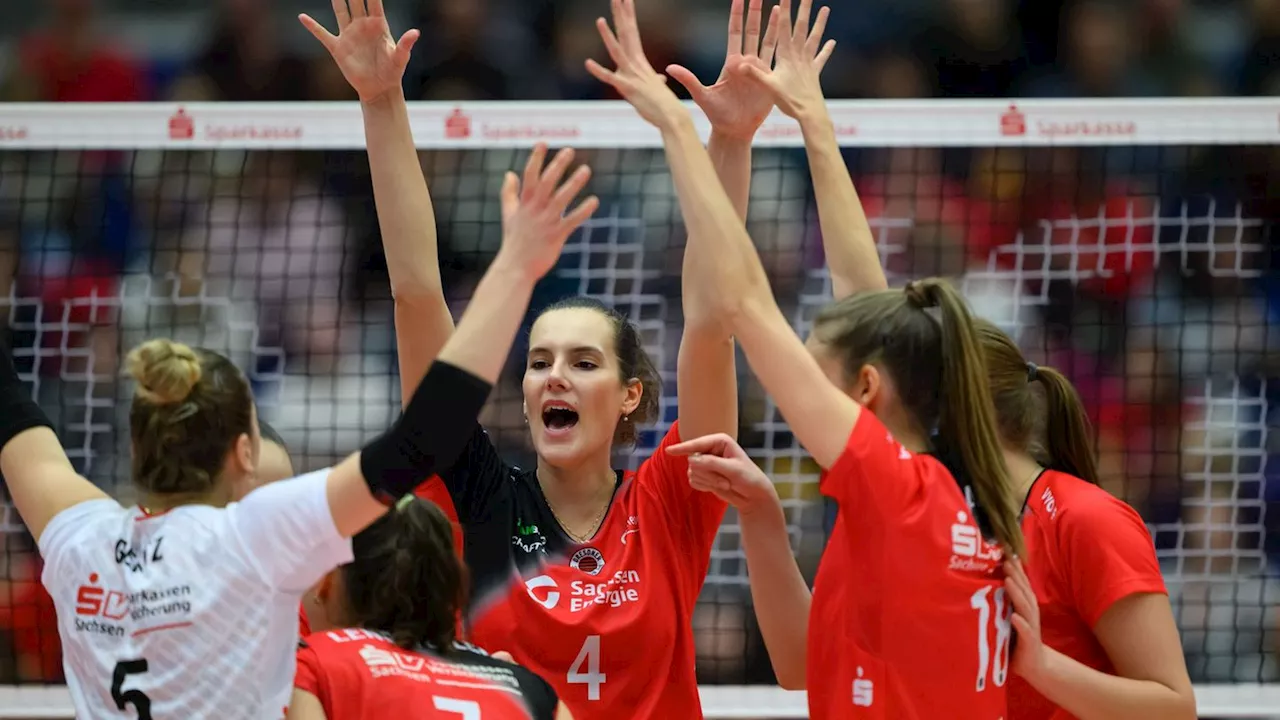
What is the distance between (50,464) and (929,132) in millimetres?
3911

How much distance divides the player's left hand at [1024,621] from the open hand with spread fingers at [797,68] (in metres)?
1.23

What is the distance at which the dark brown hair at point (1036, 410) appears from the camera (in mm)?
3373

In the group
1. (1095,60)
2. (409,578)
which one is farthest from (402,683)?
(1095,60)

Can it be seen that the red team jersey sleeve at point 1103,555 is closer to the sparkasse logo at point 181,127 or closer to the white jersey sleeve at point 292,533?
the white jersey sleeve at point 292,533

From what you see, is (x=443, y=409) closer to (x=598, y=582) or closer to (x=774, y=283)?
(x=598, y=582)

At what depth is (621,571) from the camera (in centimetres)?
357

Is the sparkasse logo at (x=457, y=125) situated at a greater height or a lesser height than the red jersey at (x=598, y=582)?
greater

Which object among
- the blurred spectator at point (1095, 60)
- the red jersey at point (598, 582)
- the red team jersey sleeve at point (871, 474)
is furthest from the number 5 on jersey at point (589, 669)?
the blurred spectator at point (1095, 60)

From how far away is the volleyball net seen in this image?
6.38 metres

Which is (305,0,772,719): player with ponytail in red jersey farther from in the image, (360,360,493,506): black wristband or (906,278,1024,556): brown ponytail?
(360,360,493,506): black wristband

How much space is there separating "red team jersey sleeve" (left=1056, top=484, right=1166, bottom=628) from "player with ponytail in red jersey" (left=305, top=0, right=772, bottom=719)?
2.89 feet

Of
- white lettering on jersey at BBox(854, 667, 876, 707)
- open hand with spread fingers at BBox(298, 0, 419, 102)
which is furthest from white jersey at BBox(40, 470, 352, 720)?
open hand with spread fingers at BBox(298, 0, 419, 102)

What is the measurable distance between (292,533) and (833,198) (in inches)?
66.2

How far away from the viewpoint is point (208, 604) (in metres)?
2.58
